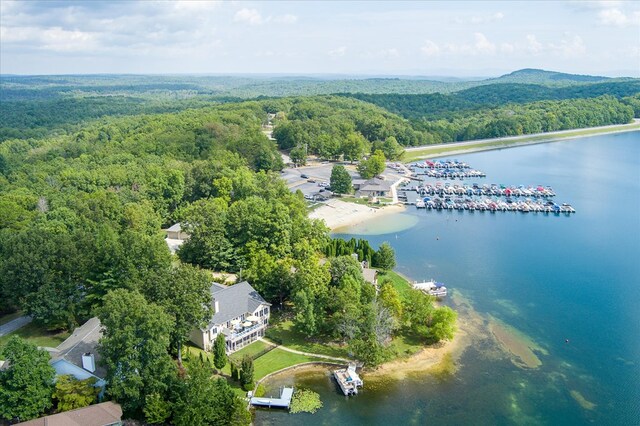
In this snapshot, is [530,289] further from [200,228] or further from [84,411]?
[84,411]

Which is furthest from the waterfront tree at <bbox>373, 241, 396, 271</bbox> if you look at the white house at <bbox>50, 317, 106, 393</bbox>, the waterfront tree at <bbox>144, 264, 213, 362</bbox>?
the white house at <bbox>50, 317, 106, 393</bbox>

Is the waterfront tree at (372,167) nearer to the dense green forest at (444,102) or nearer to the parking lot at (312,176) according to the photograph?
the parking lot at (312,176)

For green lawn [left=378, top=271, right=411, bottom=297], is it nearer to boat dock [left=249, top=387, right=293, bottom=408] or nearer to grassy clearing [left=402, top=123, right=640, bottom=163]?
boat dock [left=249, top=387, right=293, bottom=408]

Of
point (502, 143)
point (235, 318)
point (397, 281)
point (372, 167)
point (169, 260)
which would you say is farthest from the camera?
point (502, 143)

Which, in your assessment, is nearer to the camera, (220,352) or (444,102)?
(220,352)

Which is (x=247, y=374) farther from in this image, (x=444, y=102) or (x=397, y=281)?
(x=444, y=102)

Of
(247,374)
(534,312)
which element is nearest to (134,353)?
(247,374)
